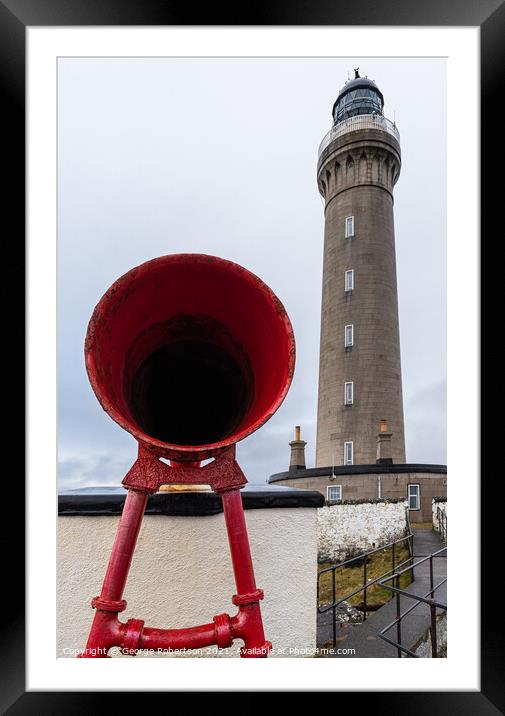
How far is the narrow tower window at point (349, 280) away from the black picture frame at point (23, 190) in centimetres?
1157

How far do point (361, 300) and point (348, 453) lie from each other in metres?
4.15

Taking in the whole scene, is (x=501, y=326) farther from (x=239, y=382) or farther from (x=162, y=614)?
(x=162, y=614)

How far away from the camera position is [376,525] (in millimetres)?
8789

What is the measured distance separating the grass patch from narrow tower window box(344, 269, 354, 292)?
701 centimetres

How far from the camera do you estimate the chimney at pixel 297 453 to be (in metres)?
12.9

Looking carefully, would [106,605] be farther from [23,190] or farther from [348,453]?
[348,453]

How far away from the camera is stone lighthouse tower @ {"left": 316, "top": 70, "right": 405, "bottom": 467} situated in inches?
496

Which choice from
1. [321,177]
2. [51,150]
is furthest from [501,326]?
[321,177]

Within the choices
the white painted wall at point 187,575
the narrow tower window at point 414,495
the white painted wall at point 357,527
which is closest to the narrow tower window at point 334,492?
the narrow tower window at point 414,495

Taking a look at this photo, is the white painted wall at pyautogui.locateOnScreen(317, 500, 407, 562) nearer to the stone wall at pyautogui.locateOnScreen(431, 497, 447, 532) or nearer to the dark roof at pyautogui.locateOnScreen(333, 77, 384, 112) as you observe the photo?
the stone wall at pyautogui.locateOnScreen(431, 497, 447, 532)

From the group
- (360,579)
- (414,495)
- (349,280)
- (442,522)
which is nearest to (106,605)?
(360,579)

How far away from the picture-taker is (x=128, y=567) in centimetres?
135

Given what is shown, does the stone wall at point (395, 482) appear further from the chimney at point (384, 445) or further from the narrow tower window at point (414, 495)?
the chimney at point (384, 445)

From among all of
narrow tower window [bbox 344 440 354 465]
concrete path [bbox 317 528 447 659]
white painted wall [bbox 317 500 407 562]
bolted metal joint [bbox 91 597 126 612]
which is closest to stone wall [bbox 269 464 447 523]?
narrow tower window [bbox 344 440 354 465]
